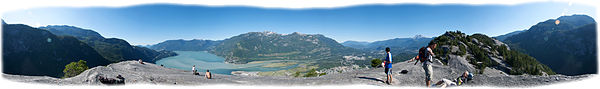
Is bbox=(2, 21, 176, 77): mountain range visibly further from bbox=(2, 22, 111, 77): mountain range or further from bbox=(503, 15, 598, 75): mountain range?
bbox=(503, 15, 598, 75): mountain range

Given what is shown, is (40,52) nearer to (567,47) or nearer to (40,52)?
(40,52)

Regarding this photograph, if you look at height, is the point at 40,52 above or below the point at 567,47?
above

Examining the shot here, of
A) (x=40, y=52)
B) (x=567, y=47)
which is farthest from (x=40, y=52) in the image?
(x=567, y=47)

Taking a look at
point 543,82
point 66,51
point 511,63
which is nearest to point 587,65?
point 511,63

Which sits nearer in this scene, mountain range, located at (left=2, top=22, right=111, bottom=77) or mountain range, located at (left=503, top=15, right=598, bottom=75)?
mountain range, located at (left=503, top=15, right=598, bottom=75)

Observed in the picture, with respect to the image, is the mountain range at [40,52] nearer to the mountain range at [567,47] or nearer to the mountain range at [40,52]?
the mountain range at [40,52]

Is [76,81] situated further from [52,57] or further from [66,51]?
[66,51]

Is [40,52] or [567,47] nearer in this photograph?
[567,47]

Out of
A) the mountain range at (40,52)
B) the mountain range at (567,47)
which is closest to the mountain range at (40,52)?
the mountain range at (40,52)

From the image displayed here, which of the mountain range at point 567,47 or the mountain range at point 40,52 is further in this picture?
the mountain range at point 40,52

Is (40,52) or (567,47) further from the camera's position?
(40,52)

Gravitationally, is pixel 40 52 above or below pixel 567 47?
above

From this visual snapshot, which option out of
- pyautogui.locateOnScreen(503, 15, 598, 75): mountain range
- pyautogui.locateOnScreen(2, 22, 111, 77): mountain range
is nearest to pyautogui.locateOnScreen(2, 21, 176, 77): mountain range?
pyautogui.locateOnScreen(2, 22, 111, 77): mountain range
